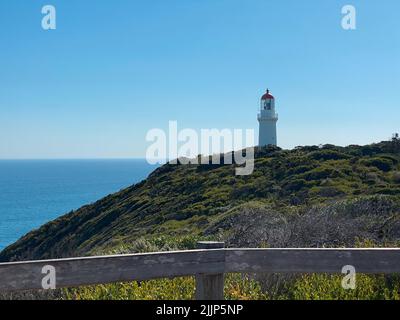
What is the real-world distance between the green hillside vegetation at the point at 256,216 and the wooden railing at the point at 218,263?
1020mm

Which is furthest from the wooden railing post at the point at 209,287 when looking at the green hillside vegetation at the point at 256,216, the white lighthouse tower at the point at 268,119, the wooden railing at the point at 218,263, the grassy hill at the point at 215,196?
the white lighthouse tower at the point at 268,119

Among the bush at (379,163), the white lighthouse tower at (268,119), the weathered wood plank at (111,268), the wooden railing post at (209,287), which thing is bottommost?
the wooden railing post at (209,287)

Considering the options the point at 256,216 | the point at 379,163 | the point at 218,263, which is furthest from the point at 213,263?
the point at 379,163

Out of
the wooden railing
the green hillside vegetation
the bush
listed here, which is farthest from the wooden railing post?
the bush

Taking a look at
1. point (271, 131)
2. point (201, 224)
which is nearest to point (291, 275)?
point (201, 224)

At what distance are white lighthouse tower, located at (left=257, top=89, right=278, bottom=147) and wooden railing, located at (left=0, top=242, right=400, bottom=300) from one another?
1712 inches

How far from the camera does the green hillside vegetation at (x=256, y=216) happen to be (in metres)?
5.94

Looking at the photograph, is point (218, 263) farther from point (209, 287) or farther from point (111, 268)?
point (111, 268)

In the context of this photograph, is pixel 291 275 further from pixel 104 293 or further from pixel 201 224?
pixel 201 224

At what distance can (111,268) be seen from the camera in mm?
4336

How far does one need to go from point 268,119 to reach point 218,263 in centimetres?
4390

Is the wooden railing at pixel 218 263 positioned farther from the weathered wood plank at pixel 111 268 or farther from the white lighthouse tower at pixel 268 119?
the white lighthouse tower at pixel 268 119

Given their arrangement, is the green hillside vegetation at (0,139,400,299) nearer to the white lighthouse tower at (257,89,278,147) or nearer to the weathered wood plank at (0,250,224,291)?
the weathered wood plank at (0,250,224,291)

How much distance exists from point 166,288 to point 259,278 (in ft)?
3.56
